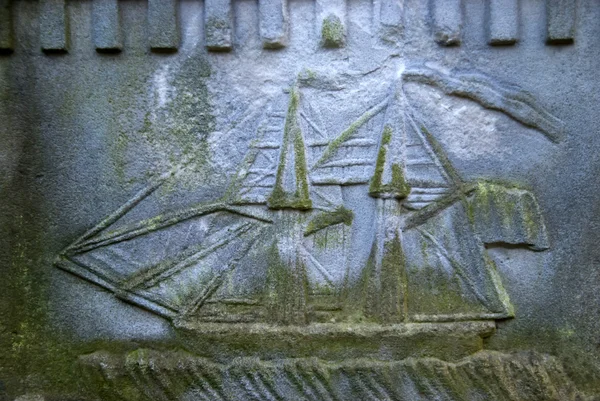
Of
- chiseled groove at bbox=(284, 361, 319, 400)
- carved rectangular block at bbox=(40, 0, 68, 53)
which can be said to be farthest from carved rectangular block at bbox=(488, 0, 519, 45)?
carved rectangular block at bbox=(40, 0, 68, 53)

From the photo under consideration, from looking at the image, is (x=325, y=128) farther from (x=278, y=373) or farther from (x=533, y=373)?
(x=533, y=373)

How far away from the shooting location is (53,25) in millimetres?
3631

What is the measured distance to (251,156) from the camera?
366 cm

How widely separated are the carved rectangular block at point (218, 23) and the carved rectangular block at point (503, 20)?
122cm

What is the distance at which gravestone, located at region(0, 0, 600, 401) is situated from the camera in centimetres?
356

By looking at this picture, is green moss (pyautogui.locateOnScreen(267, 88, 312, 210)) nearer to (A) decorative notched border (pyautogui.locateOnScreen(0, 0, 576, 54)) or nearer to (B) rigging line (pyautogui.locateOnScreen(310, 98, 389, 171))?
(B) rigging line (pyautogui.locateOnScreen(310, 98, 389, 171))

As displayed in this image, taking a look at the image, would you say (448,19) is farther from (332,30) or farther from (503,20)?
(332,30)

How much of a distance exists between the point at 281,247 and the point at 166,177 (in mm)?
653

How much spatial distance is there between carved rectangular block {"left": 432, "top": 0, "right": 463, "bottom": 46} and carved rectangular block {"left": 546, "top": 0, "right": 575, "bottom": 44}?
41 cm

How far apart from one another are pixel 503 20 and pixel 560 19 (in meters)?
0.26

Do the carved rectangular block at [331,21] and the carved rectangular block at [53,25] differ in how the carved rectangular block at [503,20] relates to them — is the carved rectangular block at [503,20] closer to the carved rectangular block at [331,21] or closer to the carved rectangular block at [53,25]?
the carved rectangular block at [331,21]

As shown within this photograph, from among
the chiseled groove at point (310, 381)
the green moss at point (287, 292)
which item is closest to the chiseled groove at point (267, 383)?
the chiseled groove at point (310, 381)

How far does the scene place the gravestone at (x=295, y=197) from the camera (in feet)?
11.7

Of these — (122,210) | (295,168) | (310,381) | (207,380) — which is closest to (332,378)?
(310,381)
